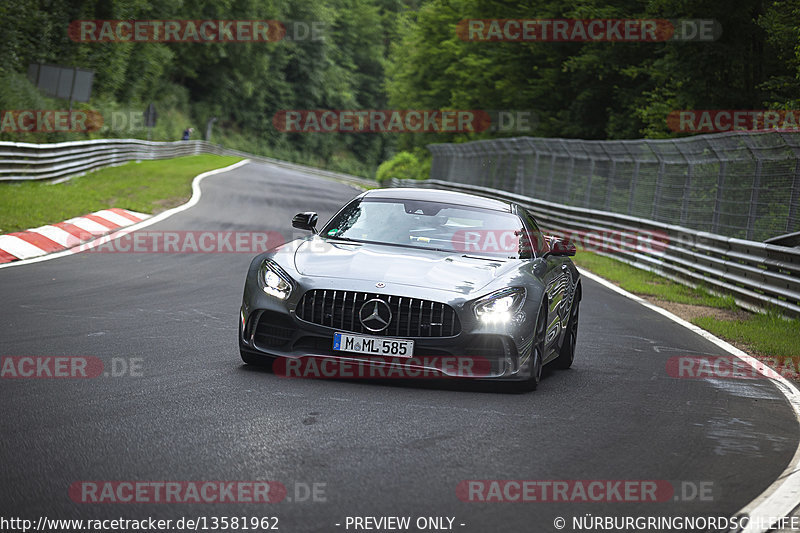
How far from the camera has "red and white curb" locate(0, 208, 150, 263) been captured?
47.4 feet

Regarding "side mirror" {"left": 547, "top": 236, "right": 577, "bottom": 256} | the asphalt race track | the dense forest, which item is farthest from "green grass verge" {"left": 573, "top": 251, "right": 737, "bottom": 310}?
"side mirror" {"left": 547, "top": 236, "right": 577, "bottom": 256}

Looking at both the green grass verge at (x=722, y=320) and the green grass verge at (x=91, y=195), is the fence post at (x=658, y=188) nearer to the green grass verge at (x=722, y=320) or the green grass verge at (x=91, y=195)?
the green grass verge at (x=722, y=320)

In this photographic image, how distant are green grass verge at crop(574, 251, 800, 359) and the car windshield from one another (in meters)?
3.92

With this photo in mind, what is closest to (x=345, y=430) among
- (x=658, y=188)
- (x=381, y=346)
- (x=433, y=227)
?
(x=381, y=346)

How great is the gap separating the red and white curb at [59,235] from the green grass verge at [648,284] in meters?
8.70

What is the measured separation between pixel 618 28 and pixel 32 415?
3296cm

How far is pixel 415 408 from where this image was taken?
6.63m

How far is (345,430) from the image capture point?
589 centimetres

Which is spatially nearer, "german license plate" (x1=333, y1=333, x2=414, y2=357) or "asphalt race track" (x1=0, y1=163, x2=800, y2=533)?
"asphalt race track" (x1=0, y1=163, x2=800, y2=533)

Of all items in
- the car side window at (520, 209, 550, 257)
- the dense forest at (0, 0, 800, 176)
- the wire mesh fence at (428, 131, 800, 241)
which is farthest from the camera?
the dense forest at (0, 0, 800, 176)

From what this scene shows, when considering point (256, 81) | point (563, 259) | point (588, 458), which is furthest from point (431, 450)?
point (256, 81)

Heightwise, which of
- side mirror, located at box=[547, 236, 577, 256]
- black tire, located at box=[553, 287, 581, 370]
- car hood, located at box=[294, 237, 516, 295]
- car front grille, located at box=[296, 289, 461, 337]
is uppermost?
side mirror, located at box=[547, 236, 577, 256]

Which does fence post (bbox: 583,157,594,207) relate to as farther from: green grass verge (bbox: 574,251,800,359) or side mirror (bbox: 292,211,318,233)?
side mirror (bbox: 292,211,318,233)

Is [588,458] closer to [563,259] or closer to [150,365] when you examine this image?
[150,365]
